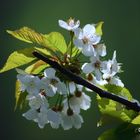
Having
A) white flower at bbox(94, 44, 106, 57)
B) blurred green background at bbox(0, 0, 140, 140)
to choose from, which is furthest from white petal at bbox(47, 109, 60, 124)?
blurred green background at bbox(0, 0, 140, 140)

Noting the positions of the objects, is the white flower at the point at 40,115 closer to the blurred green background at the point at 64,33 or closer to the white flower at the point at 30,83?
the white flower at the point at 30,83

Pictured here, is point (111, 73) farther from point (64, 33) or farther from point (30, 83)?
point (64, 33)

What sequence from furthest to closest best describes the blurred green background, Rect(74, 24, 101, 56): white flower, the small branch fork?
the blurred green background, Rect(74, 24, 101, 56): white flower, the small branch fork

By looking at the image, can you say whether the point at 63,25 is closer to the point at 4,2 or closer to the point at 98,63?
the point at 98,63

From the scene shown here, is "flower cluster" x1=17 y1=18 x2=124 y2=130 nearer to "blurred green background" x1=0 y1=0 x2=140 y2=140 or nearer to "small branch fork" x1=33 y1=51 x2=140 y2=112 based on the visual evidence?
"small branch fork" x1=33 y1=51 x2=140 y2=112

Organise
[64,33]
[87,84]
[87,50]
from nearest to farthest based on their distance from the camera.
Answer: [87,84] → [87,50] → [64,33]

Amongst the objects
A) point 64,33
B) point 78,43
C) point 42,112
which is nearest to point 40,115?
point 42,112

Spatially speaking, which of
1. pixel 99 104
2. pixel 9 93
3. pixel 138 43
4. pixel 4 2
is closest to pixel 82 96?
pixel 99 104
